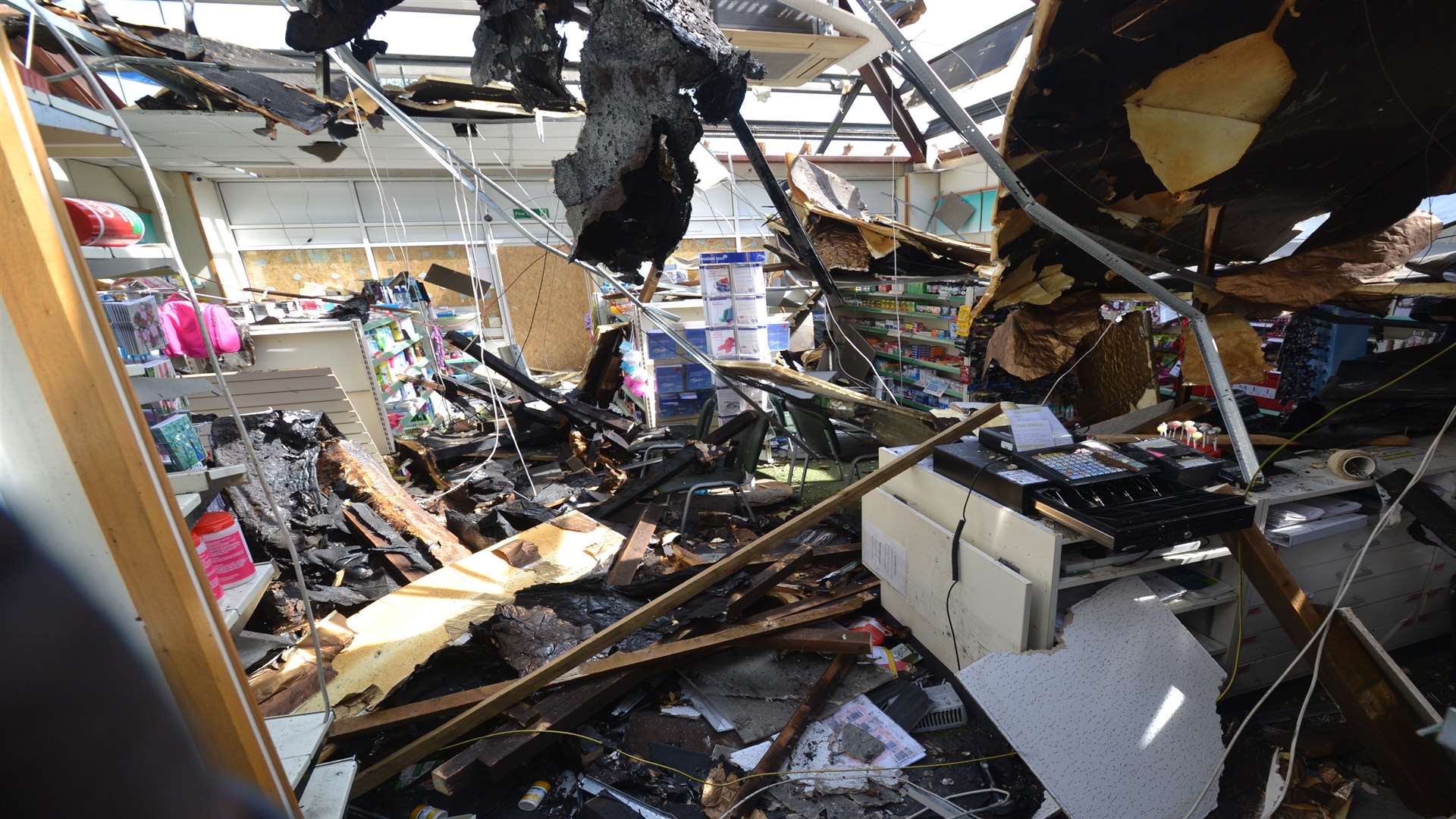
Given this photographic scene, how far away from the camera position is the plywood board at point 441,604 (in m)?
2.37

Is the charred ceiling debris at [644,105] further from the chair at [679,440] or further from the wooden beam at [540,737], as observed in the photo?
the chair at [679,440]

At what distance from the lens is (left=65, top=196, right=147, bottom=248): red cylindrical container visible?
4.13 feet

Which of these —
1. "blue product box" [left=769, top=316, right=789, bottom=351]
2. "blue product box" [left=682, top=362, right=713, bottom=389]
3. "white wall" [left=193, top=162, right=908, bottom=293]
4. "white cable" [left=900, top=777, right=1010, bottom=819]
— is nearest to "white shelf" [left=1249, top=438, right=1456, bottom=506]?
"white cable" [left=900, top=777, right=1010, bottom=819]

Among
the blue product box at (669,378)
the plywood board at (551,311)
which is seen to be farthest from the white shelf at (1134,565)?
the plywood board at (551,311)

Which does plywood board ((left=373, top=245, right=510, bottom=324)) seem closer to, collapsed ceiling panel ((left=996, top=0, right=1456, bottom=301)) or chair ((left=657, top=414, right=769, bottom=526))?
chair ((left=657, top=414, right=769, bottom=526))

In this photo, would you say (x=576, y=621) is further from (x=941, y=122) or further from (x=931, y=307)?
(x=941, y=122)

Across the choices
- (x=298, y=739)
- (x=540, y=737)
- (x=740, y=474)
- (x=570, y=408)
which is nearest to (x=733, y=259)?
(x=740, y=474)

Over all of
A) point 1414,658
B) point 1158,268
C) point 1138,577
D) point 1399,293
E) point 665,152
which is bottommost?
point 1414,658

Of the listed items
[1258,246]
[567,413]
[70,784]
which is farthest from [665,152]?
[567,413]

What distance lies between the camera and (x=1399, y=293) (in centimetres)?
223

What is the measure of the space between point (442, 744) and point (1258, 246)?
4138 millimetres

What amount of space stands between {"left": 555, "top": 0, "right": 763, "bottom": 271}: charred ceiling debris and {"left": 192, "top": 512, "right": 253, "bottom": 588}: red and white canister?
1.37 metres

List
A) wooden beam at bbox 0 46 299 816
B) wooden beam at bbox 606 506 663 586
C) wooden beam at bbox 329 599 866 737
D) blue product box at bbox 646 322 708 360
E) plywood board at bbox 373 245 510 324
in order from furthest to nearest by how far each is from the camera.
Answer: plywood board at bbox 373 245 510 324, blue product box at bbox 646 322 708 360, wooden beam at bbox 606 506 663 586, wooden beam at bbox 329 599 866 737, wooden beam at bbox 0 46 299 816

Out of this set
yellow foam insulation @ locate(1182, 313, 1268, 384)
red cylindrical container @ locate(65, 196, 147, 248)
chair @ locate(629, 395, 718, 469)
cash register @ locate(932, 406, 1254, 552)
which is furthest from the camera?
chair @ locate(629, 395, 718, 469)
